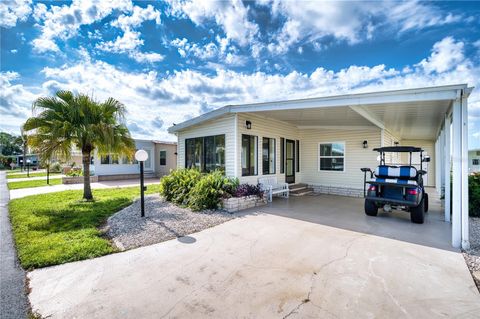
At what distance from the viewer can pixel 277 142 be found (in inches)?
392

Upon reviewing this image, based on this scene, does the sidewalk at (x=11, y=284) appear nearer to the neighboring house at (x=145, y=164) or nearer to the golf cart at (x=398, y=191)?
the golf cart at (x=398, y=191)

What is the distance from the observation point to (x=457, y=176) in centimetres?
409

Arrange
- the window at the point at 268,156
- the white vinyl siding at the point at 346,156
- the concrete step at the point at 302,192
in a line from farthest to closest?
the concrete step at the point at 302,192, the white vinyl siding at the point at 346,156, the window at the point at 268,156

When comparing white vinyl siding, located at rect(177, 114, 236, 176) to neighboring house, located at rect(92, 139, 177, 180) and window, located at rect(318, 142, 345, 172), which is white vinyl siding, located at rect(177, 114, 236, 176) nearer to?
window, located at rect(318, 142, 345, 172)

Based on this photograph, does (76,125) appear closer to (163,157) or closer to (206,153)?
(206,153)

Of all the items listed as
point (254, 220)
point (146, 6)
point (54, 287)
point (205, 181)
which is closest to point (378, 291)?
point (254, 220)

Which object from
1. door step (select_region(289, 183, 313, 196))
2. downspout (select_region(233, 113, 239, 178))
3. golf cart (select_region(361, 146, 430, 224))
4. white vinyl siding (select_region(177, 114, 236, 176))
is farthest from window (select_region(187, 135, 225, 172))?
golf cart (select_region(361, 146, 430, 224))

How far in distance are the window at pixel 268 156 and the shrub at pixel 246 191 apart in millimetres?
1610

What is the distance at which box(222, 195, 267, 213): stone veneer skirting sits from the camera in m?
Result: 6.86

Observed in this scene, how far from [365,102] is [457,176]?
7.89 ft

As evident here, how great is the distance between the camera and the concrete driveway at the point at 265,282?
2395mm

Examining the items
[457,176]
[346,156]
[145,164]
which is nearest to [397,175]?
[457,176]

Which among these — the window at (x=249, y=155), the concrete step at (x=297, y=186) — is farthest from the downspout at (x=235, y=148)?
the concrete step at (x=297, y=186)

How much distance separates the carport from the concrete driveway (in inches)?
45.5
